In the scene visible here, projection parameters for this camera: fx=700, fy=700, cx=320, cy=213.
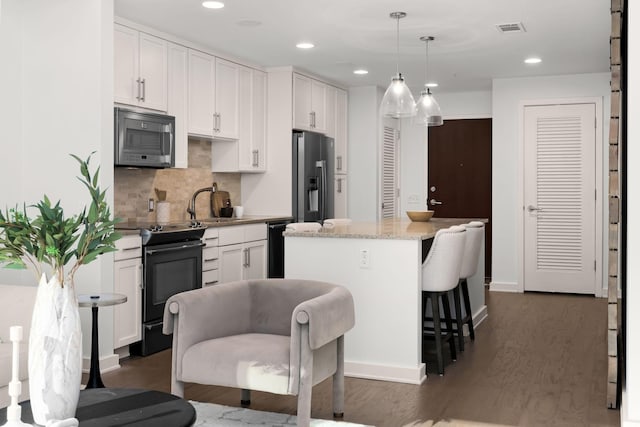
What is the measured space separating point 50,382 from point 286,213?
16.4 feet

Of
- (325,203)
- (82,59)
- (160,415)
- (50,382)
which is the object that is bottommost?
(160,415)

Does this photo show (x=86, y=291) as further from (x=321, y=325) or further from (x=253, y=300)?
(x=321, y=325)

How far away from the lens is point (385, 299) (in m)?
4.27

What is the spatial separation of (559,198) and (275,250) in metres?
3.26

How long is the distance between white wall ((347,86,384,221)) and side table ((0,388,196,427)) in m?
5.95

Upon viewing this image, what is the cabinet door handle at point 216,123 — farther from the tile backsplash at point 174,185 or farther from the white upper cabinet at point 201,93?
the tile backsplash at point 174,185

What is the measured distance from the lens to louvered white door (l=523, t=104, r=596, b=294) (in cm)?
759

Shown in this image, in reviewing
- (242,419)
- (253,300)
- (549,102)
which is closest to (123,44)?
(253,300)

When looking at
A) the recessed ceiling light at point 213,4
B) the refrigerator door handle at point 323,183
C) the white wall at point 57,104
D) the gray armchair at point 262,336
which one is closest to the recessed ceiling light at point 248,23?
the recessed ceiling light at point 213,4

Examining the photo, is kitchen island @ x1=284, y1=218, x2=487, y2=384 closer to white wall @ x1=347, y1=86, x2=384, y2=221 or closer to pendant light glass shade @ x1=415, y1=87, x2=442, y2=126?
pendant light glass shade @ x1=415, y1=87, x2=442, y2=126

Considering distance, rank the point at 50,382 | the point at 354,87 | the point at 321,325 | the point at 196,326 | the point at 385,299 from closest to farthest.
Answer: the point at 50,382 < the point at 321,325 < the point at 196,326 < the point at 385,299 < the point at 354,87

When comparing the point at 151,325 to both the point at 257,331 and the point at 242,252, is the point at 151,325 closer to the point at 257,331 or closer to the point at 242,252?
the point at 242,252

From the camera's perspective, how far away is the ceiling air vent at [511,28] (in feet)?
17.5

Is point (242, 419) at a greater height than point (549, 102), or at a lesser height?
lesser
